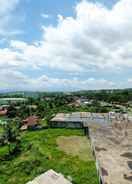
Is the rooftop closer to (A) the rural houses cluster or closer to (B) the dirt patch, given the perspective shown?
(A) the rural houses cluster

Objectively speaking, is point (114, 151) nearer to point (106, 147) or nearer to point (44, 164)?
point (106, 147)

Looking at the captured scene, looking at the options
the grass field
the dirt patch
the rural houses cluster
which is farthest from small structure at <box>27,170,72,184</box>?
the dirt patch

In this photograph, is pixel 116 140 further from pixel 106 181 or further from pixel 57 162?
pixel 106 181

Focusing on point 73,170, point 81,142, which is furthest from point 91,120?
point 73,170

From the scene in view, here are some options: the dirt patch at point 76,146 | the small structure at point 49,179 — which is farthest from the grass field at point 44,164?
the small structure at point 49,179

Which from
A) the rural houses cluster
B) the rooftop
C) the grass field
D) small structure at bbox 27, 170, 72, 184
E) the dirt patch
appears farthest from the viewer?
the dirt patch
